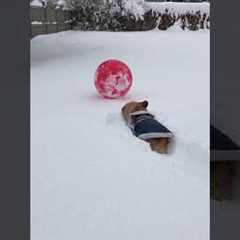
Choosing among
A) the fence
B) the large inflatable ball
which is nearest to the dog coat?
the large inflatable ball

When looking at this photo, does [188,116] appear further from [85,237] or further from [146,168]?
[85,237]

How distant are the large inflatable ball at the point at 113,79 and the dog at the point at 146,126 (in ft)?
0.30

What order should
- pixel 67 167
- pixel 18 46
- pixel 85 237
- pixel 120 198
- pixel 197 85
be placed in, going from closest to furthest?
pixel 18 46 → pixel 85 237 → pixel 120 198 → pixel 67 167 → pixel 197 85

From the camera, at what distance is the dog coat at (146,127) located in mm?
1662

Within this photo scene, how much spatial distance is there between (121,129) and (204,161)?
39cm

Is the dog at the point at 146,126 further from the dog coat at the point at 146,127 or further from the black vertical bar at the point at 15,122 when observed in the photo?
the black vertical bar at the point at 15,122

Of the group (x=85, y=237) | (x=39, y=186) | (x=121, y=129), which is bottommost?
(x=85, y=237)

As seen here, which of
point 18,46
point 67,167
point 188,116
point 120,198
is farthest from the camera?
point 188,116

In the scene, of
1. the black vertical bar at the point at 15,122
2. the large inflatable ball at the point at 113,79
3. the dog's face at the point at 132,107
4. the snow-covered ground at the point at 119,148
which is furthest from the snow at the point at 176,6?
the black vertical bar at the point at 15,122

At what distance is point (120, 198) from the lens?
4.40 ft

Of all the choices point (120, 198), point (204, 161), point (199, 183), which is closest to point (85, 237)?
point (120, 198)

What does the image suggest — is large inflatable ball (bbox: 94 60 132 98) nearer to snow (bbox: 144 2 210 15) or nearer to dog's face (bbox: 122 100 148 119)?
dog's face (bbox: 122 100 148 119)

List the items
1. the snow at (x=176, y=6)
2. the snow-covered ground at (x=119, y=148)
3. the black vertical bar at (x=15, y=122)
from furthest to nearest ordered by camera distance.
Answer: the snow at (x=176, y=6) → the snow-covered ground at (x=119, y=148) → the black vertical bar at (x=15, y=122)

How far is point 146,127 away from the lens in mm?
1715
